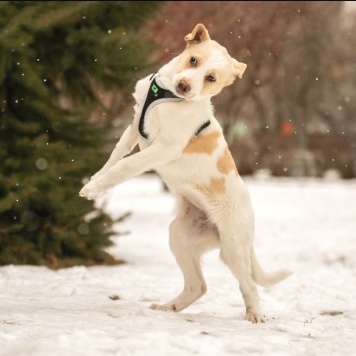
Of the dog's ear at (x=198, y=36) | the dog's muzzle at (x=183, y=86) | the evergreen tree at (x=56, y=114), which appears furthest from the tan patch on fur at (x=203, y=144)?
the evergreen tree at (x=56, y=114)

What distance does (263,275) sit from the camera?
4484 millimetres

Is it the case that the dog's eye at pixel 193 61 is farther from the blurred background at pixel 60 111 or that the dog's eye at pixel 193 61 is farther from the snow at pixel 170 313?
the snow at pixel 170 313

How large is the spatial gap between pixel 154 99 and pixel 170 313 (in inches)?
61.6

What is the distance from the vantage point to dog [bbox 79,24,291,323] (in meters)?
3.91

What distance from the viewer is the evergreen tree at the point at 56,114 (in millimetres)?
6312

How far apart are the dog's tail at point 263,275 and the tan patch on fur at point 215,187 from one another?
58 centimetres

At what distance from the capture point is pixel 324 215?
14.0 metres

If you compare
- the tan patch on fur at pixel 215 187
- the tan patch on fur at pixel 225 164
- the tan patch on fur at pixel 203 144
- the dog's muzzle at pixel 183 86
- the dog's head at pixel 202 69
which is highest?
the dog's head at pixel 202 69

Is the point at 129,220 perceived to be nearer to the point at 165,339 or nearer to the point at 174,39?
the point at 174,39

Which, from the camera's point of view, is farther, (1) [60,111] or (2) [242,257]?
(1) [60,111]

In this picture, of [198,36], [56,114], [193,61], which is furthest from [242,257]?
[56,114]

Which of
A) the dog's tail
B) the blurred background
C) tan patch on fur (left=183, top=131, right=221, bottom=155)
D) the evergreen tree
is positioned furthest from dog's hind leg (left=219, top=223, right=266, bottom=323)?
the evergreen tree

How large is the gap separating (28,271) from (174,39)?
6351 mm

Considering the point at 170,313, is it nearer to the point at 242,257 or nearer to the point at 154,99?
the point at 242,257
